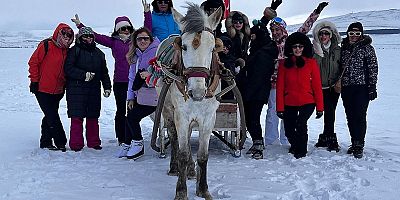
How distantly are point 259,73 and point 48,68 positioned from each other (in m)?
3.33

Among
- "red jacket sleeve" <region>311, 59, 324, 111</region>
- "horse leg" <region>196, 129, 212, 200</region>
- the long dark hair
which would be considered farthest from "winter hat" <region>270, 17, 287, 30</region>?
"horse leg" <region>196, 129, 212, 200</region>

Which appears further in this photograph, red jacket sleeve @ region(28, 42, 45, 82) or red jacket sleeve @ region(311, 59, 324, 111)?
red jacket sleeve @ region(28, 42, 45, 82)

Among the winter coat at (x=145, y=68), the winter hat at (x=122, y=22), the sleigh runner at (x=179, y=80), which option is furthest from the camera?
the winter hat at (x=122, y=22)

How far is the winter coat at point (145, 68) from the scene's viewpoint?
6074 millimetres

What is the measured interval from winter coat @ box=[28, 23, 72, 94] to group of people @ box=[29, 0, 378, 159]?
2 centimetres

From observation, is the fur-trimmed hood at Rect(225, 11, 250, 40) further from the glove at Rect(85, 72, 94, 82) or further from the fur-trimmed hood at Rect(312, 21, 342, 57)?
the glove at Rect(85, 72, 94, 82)

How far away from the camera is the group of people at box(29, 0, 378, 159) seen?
246 inches

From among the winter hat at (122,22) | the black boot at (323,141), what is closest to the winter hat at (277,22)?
the black boot at (323,141)

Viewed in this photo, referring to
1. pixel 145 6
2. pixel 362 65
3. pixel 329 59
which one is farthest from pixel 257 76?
pixel 145 6

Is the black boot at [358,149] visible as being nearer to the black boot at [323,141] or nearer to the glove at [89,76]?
the black boot at [323,141]

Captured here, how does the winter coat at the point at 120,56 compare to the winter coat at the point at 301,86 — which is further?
the winter coat at the point at 120,56

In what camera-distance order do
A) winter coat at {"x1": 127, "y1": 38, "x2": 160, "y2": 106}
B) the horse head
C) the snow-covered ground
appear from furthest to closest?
winter coat at {"x1": 127, "y1": 38, "x2": 160, "y2": 106}, the snow-covered ground, the horse head

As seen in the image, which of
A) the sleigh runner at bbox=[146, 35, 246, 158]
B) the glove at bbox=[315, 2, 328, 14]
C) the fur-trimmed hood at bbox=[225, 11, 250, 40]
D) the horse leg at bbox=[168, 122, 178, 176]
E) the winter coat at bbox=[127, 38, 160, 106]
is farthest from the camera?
the glove at bbox=[315, 2, 328, 14]

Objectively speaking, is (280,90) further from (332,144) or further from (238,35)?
(332,144)
